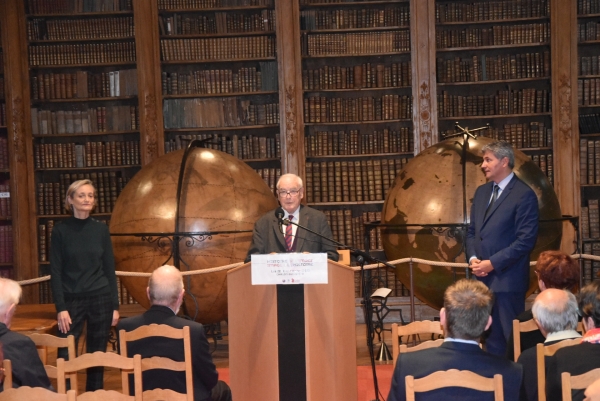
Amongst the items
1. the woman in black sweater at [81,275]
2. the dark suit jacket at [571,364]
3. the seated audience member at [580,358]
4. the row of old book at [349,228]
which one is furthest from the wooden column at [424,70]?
the dark suit jacket at [571,364]

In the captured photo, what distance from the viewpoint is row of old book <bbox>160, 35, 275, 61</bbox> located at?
27.5ft

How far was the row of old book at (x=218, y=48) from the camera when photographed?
838 cm

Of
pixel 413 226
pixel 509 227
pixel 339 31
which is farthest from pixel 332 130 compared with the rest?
pixel 509 227

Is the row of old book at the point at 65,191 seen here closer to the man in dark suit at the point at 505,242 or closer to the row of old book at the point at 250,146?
the row of old book at the point at 250,146

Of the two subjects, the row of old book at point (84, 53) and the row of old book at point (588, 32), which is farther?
the row of old book at point (84, 53)

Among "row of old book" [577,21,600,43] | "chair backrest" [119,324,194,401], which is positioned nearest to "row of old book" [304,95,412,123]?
"row of old book" [577,21,600,43]

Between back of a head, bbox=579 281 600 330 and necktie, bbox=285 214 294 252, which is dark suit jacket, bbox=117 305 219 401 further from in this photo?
back of a head, bbox=579 281 600 330

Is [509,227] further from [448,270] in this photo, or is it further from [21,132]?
[21,132]

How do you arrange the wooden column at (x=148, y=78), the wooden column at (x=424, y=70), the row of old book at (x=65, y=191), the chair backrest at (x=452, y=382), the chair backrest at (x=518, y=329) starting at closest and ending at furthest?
the chair backrest at (x=452, y=382) < the chair backrest at (x=518, y=329) < the wooden column at (x=424, y=70) < the wooden column at (x=148, y=78) < the row of old book at (x=65, y=191)

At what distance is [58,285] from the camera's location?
15.0 feet

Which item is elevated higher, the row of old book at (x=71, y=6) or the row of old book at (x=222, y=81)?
the row of old book at (x=71, y=6)

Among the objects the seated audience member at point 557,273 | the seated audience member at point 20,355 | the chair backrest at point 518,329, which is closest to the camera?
the seated audience member at point 20,355

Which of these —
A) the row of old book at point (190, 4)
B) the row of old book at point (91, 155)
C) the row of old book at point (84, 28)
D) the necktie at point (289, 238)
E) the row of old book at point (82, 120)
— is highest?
the row of old book at point (190, 4)

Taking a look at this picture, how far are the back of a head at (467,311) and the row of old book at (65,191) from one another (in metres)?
6.17
